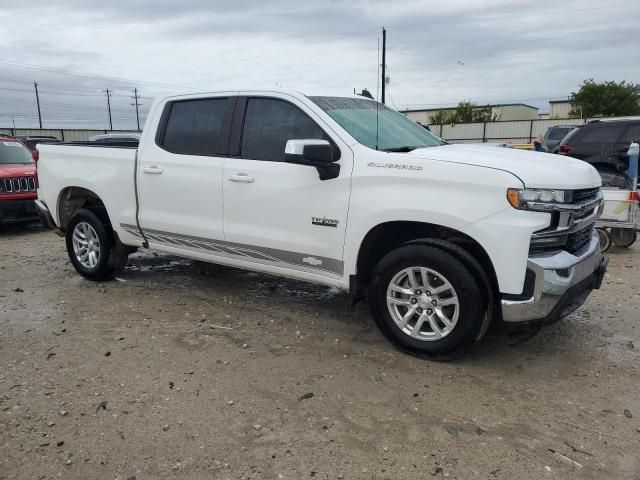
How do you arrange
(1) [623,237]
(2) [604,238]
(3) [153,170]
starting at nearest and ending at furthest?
(3) [153,170]
(2) [604,238]
(1) [623,237]

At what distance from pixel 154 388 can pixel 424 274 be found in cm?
197

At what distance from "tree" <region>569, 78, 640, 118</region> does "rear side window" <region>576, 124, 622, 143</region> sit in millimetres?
40114


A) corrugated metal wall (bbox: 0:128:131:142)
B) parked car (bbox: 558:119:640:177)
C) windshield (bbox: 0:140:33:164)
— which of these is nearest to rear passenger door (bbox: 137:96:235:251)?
windshield (bbox: 0:140:33:164)

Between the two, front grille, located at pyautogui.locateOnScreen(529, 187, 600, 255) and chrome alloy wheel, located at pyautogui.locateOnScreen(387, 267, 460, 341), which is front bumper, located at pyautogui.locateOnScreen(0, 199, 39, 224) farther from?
front grille, located at pyautogui.locateOnScreen(529, 187, 600, 255)

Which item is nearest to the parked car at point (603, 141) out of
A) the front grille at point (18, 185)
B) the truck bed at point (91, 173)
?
the truck bed at point (91, 173)

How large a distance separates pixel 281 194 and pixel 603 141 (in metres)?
9.48

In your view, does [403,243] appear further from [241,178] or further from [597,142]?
[597,142]

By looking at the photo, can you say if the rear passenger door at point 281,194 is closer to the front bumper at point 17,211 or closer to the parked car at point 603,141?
the front bumper at point 17,211

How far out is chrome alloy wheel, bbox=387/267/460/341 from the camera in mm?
3822

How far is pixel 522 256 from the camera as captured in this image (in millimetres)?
3475

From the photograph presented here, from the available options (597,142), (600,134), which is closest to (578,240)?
(597,142)

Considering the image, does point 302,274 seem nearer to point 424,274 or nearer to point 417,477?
point 424,274

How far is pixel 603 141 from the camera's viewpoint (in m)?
11.4

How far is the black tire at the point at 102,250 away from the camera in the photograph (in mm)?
5887
